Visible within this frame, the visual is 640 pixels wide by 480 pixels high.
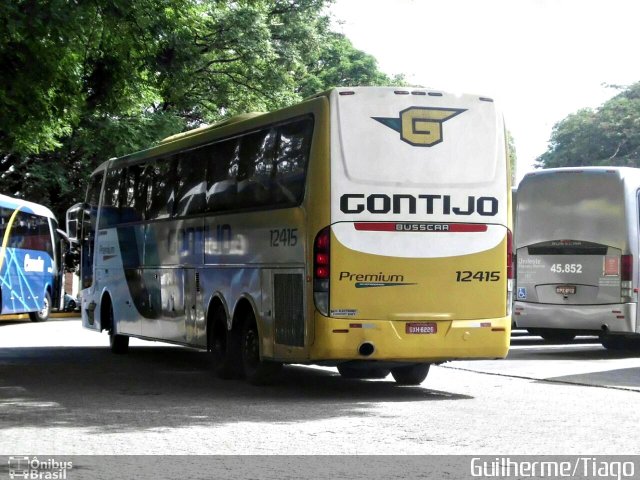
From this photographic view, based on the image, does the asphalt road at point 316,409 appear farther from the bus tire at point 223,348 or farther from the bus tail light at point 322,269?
the bus tail light at point 322,269

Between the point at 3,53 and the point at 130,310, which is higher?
the point at 3,53

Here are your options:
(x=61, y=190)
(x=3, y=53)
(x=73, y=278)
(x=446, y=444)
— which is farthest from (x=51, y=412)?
(x=73, y=278)

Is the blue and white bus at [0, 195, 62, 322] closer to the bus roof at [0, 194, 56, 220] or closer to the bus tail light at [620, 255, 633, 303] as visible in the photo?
the bus roof at [0, 194, 56, 220]

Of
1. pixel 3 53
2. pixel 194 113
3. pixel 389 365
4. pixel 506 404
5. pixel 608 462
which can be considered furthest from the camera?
pixel 194 113

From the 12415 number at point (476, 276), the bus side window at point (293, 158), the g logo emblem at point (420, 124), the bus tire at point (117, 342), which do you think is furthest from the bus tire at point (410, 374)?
the bus tire at point (117, 342)

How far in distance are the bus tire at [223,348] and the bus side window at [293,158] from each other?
229 centimetres

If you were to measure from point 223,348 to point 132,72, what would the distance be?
723cm

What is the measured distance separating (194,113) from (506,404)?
32.5 metres

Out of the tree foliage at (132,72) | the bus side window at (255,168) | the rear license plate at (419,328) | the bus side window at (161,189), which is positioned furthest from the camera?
the bus side window at (161,189)

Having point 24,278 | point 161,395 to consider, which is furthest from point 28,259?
point 161,395

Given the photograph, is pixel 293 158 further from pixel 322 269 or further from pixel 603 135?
pixel 603 135

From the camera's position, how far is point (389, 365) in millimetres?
15484

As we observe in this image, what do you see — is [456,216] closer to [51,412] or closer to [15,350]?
[51,412]

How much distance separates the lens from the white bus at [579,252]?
21469 millimetres
